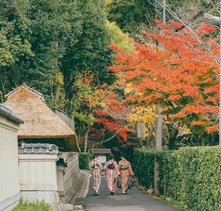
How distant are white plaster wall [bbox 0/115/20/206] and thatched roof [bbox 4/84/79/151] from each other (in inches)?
309

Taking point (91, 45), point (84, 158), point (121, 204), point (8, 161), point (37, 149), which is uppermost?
point (91, 45)

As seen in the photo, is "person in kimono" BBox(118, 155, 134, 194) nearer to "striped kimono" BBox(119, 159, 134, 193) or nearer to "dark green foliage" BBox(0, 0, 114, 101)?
"striped kimono" BBox(119, 159, 134, 193)

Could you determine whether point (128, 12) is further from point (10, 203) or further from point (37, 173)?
point (10, 203)

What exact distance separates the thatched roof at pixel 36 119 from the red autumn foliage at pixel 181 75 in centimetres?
384

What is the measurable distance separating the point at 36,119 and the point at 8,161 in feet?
33.6

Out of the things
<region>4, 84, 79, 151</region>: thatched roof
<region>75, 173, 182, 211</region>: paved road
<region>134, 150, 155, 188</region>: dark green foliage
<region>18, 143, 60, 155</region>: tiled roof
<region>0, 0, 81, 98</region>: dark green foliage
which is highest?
<region>0, 0, 81, 98</region>: dark green foliage

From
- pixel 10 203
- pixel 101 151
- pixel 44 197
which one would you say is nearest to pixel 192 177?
pixel 44 197

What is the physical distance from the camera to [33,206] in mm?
12016

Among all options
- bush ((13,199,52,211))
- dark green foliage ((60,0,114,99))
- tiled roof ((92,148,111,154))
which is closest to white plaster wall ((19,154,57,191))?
bush ((13,199,52,211))

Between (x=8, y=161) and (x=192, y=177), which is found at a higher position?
(x=8, y=161)

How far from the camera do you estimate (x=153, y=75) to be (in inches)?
733

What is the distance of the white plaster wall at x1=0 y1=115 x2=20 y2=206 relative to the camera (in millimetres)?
10062

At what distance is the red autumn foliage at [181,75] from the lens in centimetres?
1738

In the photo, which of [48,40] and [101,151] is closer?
[48,40]
